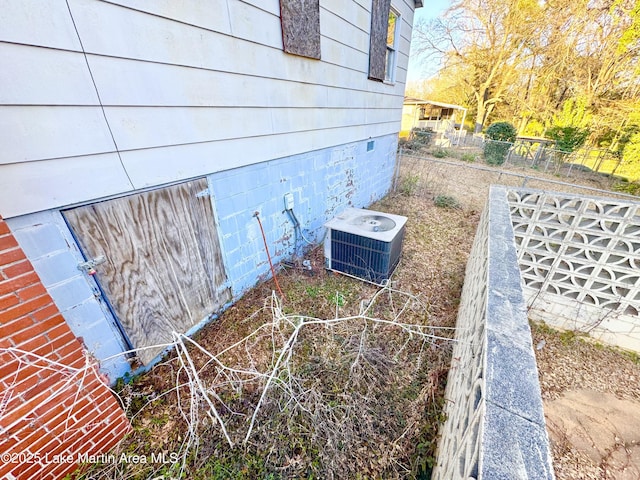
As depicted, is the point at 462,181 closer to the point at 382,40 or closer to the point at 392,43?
the point at 392,43

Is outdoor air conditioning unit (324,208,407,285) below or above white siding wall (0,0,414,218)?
below

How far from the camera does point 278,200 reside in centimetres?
Answer: 347

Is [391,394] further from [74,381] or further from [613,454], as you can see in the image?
[613,454]

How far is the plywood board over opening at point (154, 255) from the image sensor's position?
189 cm

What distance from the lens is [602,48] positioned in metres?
11.6

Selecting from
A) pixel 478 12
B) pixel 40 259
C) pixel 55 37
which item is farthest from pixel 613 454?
pixel 478 12

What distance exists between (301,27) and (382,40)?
2.64 metres

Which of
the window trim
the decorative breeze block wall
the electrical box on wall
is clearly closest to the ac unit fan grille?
the electrical box on wall

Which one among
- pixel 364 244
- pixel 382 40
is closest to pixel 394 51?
pixel 382 40

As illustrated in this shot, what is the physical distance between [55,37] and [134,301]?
1.86 meters

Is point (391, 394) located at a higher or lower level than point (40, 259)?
lower

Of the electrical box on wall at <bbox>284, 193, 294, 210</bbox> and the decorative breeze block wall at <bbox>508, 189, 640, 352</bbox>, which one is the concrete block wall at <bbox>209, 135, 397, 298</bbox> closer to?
the electrical box on wall at <bbox>284, 193, 294, 210</bbox>

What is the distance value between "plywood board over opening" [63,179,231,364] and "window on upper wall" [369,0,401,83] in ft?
14.0

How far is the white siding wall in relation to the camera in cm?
139
